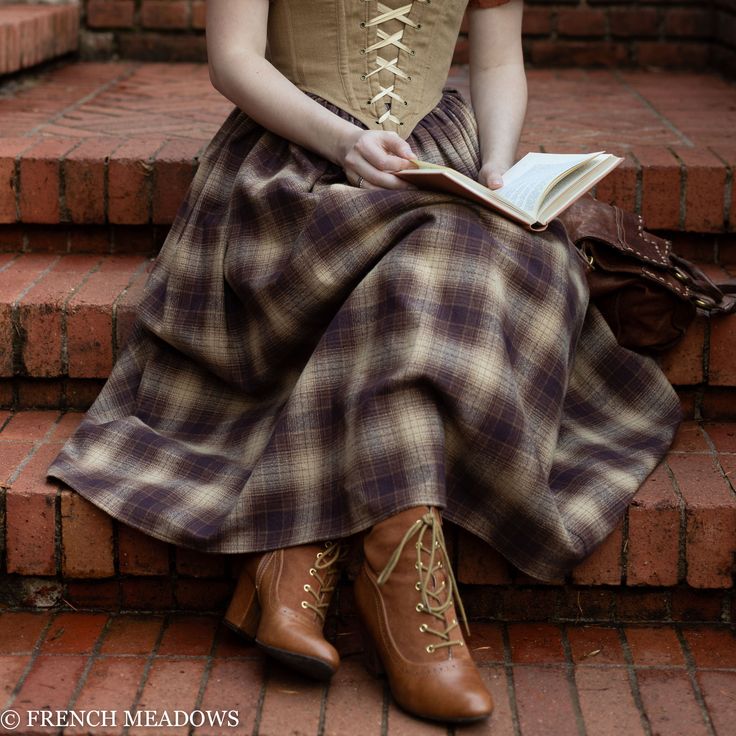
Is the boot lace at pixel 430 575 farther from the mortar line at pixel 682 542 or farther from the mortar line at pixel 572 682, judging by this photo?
the mortar line at pixel 682 542

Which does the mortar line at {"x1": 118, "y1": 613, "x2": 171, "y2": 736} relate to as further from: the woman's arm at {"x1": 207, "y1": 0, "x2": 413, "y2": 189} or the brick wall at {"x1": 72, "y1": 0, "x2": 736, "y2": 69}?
the brick wall at {"x1": 72, "y1": 0, "x2": 736, "y2": 69}

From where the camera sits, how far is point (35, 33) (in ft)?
12.1

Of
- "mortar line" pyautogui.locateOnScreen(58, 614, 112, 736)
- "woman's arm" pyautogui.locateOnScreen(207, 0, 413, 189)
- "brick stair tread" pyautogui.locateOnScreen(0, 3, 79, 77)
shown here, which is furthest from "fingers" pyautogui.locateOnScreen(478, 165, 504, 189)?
"brick stair tread" pyautogui.locateOnScreen(0, 3, 79, 77)

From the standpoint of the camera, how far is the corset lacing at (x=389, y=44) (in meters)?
2.20

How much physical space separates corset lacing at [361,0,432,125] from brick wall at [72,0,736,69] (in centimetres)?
199

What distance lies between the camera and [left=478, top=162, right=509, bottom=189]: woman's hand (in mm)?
2027

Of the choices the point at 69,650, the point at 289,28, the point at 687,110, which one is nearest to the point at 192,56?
the point at 687,110

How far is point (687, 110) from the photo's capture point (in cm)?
336

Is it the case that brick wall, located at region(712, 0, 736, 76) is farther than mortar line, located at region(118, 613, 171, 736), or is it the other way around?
brick wall, located at region(712, 0, 736, 76)

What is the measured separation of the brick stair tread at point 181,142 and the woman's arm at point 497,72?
1.14ft

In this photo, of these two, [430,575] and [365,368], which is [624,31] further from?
[430,575]

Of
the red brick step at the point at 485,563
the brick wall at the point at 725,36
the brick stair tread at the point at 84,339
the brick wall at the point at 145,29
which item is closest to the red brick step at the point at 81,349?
the brick stair tread at the point at 84,339

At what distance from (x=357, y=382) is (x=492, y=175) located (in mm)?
504

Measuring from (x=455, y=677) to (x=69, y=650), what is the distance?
67cm
